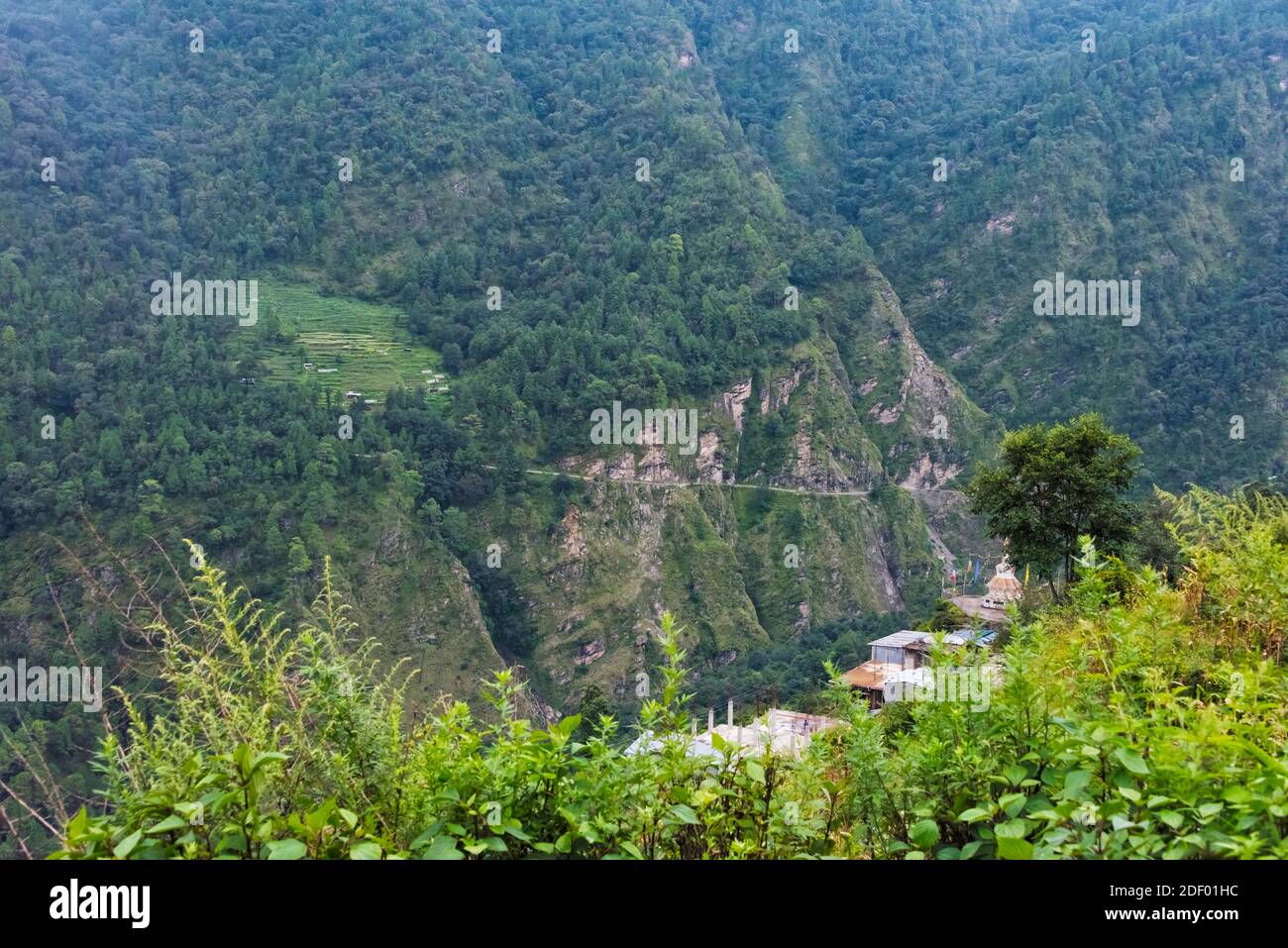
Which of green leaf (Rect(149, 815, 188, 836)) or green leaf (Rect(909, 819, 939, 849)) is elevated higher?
green leaf (Rect(149, 815, 188, 836))

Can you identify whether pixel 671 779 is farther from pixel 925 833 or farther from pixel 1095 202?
pixel 1095 202

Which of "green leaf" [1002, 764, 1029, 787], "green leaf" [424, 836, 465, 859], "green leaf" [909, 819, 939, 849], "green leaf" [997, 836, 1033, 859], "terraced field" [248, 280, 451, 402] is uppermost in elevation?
"terraced field" [248, 280, 451, 402]

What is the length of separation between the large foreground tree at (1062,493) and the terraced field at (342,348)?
1532 inches

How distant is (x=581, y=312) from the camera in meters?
61.5

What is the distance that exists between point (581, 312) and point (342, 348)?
1473cm

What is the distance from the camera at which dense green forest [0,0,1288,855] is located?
45500mm

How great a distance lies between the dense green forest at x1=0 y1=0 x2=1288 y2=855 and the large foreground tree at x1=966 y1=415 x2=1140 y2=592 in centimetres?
999

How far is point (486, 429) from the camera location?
53.4m

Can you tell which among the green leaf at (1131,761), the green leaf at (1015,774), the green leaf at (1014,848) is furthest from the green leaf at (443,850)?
the green leaf at (1131,761)

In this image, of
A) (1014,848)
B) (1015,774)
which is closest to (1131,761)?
(1015,774)

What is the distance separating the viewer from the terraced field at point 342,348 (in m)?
52.6

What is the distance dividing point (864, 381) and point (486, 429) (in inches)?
1139

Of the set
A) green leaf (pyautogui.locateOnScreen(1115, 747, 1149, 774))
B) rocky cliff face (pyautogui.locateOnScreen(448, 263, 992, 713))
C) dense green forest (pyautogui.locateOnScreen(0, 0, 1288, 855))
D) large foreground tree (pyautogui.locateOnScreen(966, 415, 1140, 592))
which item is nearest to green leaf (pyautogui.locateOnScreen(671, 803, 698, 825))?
green leaf (pyautogui.locateOnScreen(1115, 747, 1149, 774))

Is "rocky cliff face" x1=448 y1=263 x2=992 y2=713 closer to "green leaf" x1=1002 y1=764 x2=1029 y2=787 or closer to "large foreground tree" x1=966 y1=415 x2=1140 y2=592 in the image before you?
"large foreground tree" x1=966 y1=415 x2=1140 y2=592
